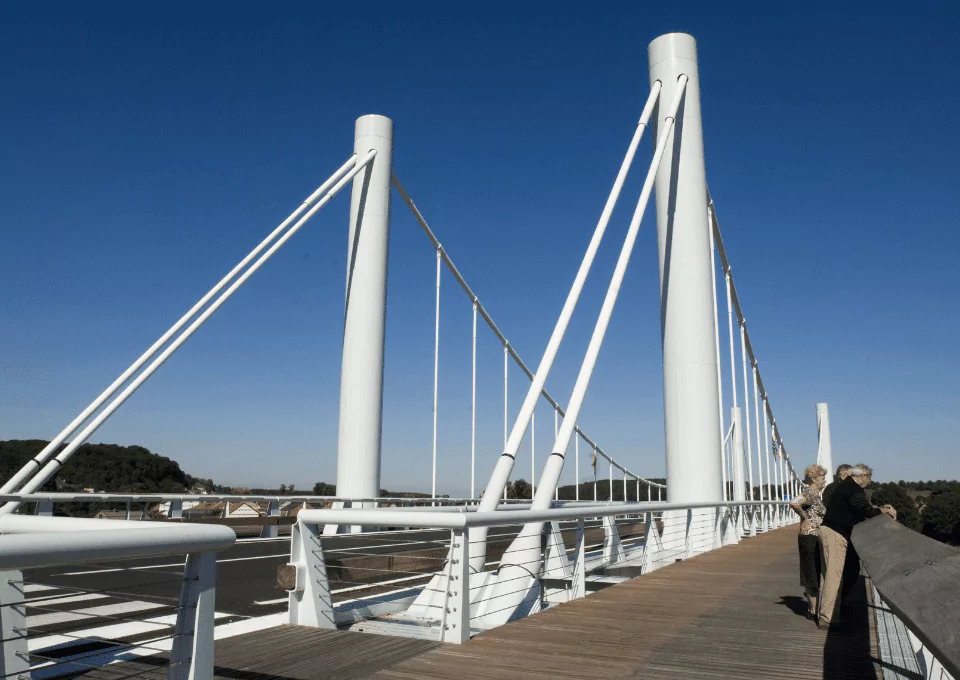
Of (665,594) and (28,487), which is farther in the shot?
(28,487)

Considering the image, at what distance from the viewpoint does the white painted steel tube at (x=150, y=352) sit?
10.8m

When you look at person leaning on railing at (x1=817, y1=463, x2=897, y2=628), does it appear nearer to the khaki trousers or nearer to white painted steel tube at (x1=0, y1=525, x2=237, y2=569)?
the khaki trousers

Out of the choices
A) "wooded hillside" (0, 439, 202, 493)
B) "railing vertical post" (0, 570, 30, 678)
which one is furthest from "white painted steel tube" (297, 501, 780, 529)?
"wooded hillside" (0, 439, 202, 493)

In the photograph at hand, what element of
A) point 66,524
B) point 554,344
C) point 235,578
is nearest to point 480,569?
point 554,344

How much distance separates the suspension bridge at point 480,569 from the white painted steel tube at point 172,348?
0.05 meters

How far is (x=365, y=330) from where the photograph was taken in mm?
16234

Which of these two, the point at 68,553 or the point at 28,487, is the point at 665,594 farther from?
the point at 28,487

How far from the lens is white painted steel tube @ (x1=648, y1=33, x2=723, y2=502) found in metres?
15.0

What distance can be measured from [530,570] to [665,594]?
4.58 feet

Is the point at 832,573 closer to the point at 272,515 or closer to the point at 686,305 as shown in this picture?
the point at 272,515

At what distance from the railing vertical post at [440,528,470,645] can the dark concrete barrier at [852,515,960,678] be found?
248 cm

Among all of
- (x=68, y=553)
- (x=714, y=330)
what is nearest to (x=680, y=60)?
(x=714, y=330)

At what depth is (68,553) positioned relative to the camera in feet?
6.57

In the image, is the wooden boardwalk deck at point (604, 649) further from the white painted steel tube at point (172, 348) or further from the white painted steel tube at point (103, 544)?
the white painted steel tube at point (172, 348)
